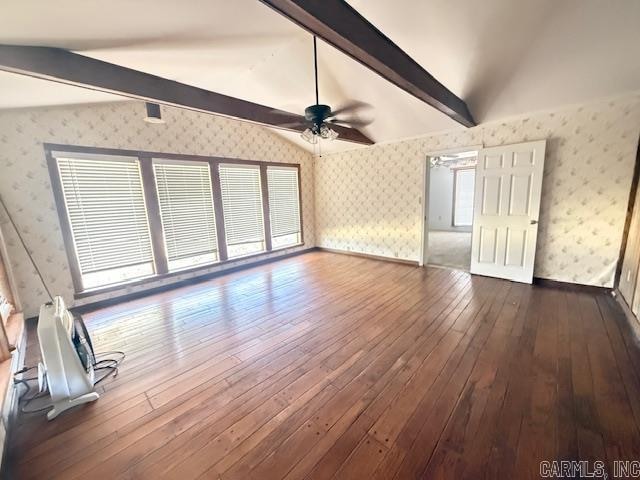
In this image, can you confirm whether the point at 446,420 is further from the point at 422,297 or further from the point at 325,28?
the point at 325,28

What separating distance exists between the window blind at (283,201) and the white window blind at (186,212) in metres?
1.36

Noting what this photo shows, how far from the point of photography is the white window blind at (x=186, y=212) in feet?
13.5

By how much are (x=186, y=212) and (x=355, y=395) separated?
153 inches

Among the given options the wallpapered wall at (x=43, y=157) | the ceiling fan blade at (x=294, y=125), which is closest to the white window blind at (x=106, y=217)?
the wallpapered wall at (x=43, y=157)

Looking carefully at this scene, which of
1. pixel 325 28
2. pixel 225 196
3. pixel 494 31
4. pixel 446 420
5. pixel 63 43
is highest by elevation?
pixel 494 31

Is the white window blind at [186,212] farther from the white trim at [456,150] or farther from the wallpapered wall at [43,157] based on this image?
the white trim at [456,150]

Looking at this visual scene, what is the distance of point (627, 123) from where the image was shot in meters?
3.00

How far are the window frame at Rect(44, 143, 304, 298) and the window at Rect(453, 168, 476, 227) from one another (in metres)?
6.59

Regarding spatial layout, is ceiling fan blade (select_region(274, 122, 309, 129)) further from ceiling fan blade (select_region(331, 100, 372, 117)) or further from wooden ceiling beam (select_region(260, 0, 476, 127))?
wooden ceiling beam (select_region(260, 0, 476, 127))

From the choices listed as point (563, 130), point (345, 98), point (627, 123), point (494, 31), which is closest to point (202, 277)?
point (345, 98)

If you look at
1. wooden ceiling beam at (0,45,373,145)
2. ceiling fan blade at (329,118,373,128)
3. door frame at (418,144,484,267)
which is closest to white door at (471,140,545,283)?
door frame at (418,144,484,267)

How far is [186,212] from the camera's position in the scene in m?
4.36

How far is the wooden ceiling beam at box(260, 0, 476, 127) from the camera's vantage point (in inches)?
55.6

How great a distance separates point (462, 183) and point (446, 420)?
9.31 meters
